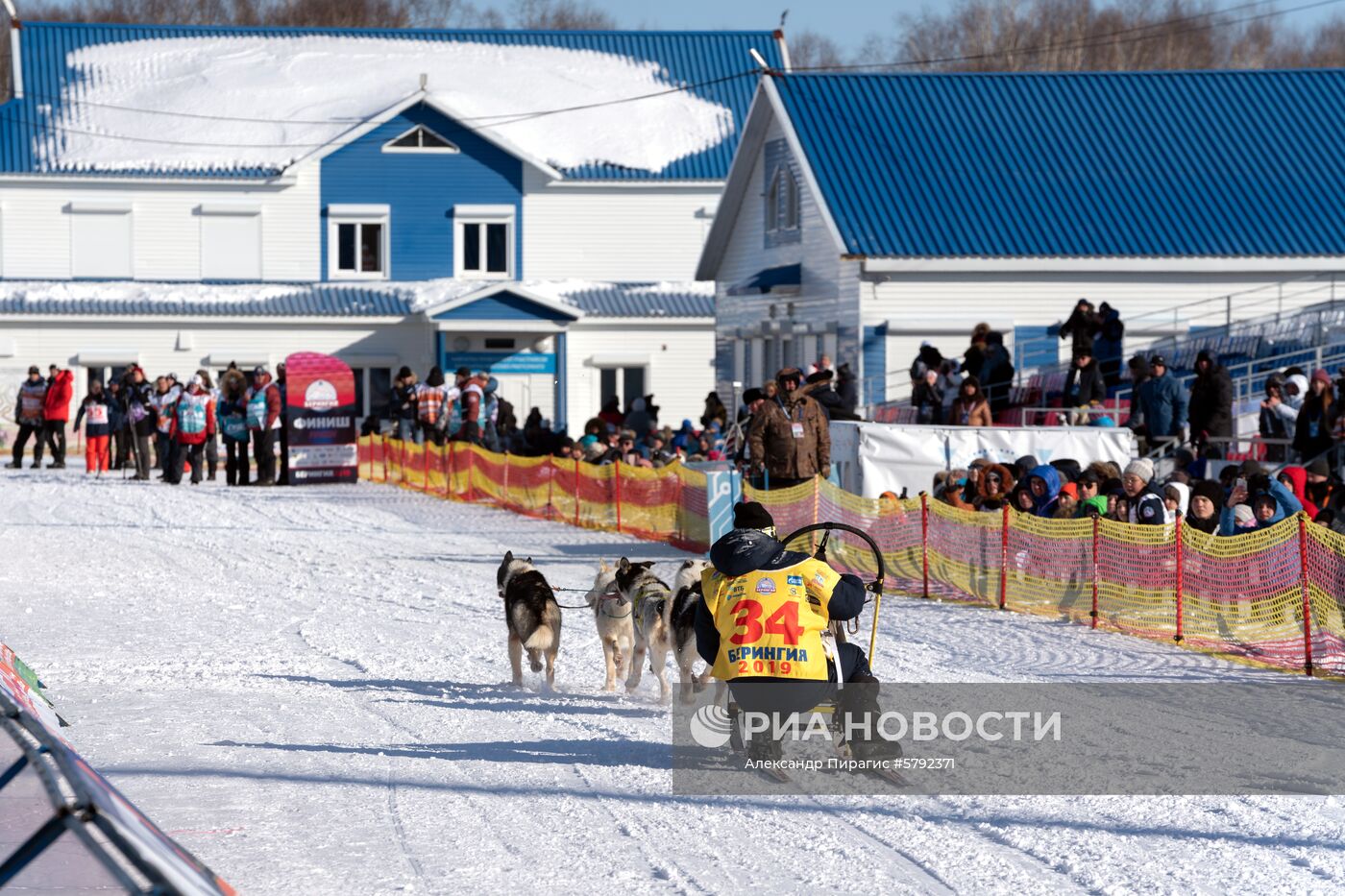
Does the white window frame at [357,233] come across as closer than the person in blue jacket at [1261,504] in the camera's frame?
No

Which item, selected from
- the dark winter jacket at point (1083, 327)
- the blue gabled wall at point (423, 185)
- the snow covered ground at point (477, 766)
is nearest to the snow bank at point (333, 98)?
the blue gabled wall at point (423, 185)

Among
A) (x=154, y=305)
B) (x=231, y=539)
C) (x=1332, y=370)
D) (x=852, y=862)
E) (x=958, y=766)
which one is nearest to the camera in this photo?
(x=852, y=862)

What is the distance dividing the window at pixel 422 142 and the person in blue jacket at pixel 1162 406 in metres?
28.5

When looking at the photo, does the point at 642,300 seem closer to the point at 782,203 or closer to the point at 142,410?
the point at 782,203

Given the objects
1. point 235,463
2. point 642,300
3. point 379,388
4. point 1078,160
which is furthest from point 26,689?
point 642,300

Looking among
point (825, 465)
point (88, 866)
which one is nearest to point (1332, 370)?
point (825, 465)

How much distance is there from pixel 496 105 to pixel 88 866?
140 ft

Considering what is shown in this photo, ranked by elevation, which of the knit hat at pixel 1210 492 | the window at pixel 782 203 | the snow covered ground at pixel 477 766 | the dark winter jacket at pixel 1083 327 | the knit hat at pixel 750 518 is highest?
the window at pixel 782 203

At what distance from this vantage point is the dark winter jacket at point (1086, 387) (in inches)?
854

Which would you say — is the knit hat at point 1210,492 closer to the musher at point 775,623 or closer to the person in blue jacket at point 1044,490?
the person in blue jacket at point 1044,490

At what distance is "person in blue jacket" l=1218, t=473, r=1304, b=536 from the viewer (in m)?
12.6

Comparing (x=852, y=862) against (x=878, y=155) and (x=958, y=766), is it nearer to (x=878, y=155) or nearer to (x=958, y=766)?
(x=958, y=766)

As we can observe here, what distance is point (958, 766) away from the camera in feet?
26.6

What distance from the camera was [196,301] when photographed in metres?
43.5
